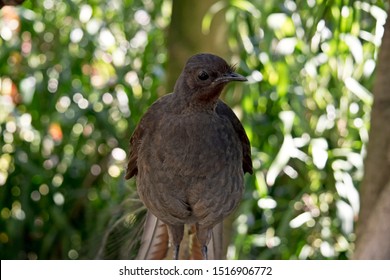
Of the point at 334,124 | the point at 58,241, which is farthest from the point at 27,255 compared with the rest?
the point at 334,124

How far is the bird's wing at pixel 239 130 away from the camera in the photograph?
2.15 ft

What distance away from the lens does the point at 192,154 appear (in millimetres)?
618

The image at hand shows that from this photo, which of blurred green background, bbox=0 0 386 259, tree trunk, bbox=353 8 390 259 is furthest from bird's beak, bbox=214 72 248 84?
tree trunk, bbox=353 8 390 259

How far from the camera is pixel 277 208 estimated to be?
251cm

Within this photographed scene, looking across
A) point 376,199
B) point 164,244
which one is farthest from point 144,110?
point 164,244

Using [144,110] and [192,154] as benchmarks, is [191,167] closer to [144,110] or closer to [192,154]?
[192,154]

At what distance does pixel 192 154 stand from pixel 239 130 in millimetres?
A: 78

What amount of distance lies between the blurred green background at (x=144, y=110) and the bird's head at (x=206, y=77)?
15 centimetres

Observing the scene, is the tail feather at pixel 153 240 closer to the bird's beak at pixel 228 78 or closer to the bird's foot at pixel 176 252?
the bird's foot at pixel 176 252

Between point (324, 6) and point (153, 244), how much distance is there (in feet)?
1.23

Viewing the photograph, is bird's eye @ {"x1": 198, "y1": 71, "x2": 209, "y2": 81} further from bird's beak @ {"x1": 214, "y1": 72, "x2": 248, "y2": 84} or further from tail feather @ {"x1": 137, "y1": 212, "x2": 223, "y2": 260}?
tail feather @ {"x1": 137, "y1": 212, "x2": 223, "y2": 260}

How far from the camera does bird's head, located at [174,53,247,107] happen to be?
22.2 inches

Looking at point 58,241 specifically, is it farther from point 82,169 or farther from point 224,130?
point 224,130

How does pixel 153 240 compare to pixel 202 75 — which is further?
pixel 153 240
